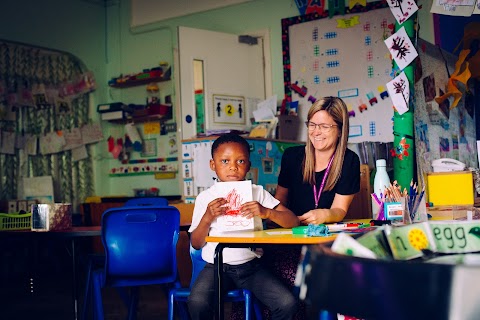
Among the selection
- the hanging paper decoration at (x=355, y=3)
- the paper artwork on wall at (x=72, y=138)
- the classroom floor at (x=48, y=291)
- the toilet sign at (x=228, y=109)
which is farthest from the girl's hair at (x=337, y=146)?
the paper artwork on wall at (x=72, y=138)

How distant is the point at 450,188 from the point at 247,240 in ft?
7.53

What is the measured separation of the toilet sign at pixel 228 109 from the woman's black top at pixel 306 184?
11.0ft

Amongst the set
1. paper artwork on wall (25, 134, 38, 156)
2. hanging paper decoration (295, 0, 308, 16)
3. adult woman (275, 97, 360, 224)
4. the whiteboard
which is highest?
the whiteboard

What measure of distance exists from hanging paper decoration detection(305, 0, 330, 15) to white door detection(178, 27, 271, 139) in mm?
573

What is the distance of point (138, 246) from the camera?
3.40 meters

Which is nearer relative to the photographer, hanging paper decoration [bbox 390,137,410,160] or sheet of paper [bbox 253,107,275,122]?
hanging paper decoration [bbox 390,137,410,160]

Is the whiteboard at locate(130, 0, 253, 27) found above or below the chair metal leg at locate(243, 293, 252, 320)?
above

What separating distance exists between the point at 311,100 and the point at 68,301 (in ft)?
10.4

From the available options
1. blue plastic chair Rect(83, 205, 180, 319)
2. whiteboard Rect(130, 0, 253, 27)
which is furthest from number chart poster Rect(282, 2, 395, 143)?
blue plastic chair Rect(83, 205, 180, 319)

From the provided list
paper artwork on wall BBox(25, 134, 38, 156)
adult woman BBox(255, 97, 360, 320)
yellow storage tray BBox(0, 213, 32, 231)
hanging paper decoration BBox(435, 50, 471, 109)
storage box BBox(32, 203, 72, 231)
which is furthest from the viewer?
paper artwork on wall BBox(25, 134, 38, 156)

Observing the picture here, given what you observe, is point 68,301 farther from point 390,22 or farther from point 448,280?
point 448,280

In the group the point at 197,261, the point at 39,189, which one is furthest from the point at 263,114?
the point at 197,261

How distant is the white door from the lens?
21.9 feet

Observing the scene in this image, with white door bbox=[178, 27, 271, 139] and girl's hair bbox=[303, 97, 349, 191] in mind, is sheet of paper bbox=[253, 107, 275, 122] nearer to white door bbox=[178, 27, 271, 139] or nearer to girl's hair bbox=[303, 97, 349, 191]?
white door bbox=[178, 27, 271, 139]
